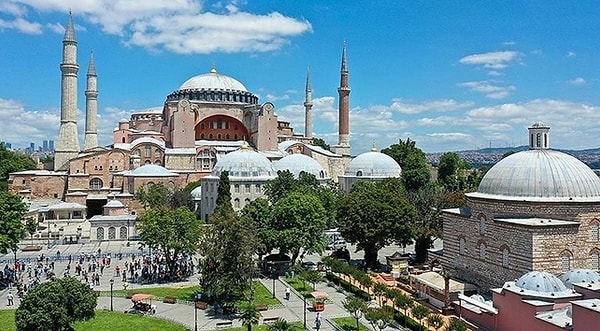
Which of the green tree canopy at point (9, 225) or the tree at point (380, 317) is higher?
the green tree canopy at point (9, 225)

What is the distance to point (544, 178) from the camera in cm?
2280

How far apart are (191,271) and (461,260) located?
13.8 meters

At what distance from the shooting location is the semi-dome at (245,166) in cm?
4279

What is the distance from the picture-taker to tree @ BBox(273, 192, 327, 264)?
86.3 ft

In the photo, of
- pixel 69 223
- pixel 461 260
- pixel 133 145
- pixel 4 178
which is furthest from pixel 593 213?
pixel 4 178

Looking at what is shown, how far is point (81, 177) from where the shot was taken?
4812 centimetres

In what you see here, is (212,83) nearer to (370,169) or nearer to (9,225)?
(370,169)

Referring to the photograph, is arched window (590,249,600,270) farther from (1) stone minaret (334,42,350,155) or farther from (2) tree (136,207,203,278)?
(1) stone minaret (334,42,350,155)

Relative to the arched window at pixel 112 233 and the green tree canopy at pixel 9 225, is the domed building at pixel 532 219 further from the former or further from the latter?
the arched window at pixel 112 233

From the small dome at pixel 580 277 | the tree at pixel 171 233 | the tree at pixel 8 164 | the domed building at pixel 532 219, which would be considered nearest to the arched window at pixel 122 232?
the tree at pixel 171 233

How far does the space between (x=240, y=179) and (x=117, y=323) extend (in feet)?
76.5

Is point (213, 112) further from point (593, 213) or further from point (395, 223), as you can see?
point (593, 213)

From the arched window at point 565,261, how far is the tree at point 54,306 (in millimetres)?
17674

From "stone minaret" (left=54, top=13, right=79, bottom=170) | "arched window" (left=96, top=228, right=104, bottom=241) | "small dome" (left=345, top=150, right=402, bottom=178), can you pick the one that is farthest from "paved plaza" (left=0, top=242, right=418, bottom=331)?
"stone minaret" (left=54, top=13, right=79, bottom=170)
